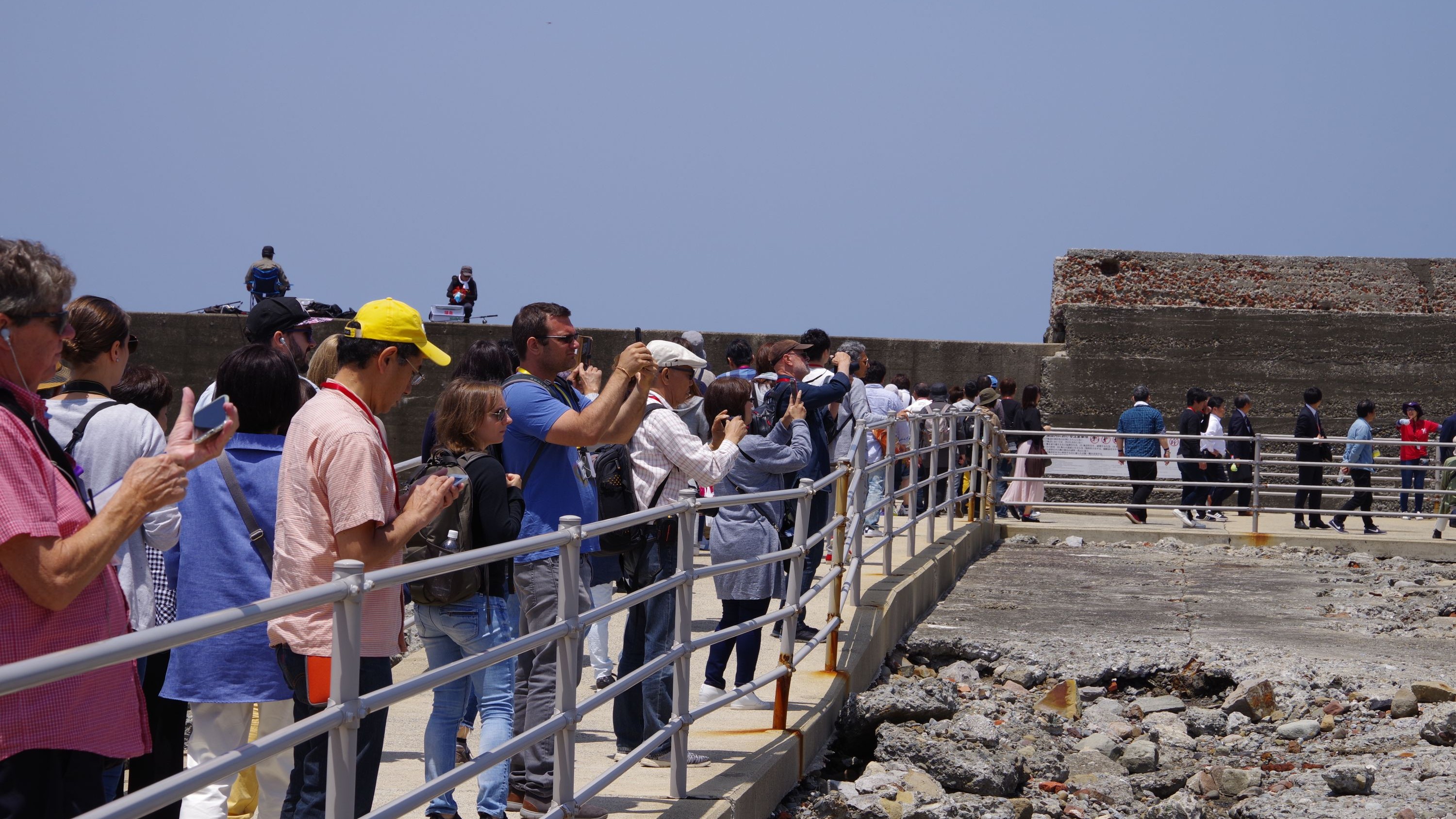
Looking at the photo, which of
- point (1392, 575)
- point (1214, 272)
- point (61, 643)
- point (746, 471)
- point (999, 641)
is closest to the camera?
point (61, 643)

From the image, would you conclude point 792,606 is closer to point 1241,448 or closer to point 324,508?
point 324,508

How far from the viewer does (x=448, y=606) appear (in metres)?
4.11

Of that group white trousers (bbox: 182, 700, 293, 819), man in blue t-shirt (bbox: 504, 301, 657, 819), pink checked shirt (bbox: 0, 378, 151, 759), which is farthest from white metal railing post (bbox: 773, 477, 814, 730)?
pink checked shirt (bbox: 0, 378, 151, 759)

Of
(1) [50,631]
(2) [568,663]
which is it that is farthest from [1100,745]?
(1) [50,631]

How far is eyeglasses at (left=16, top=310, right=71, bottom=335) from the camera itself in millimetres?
2502

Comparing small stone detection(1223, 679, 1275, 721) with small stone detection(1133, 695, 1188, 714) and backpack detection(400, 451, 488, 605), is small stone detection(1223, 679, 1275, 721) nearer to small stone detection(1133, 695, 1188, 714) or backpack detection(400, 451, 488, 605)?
small stone detection(1133, 695, 1188, 714)

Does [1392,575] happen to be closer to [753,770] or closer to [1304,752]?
[1304,752]

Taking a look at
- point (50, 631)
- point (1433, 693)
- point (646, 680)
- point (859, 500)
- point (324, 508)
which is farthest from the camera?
point (859, 500)

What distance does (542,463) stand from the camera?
448cm

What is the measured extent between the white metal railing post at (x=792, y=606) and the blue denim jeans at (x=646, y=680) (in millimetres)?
682

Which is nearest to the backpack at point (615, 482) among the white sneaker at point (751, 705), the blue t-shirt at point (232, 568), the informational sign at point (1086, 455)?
the white sneaker at point (751, 705)

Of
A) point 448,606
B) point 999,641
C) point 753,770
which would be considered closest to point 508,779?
point 448,606

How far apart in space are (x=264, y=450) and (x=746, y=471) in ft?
9.87

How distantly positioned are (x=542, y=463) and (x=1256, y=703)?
485cm
